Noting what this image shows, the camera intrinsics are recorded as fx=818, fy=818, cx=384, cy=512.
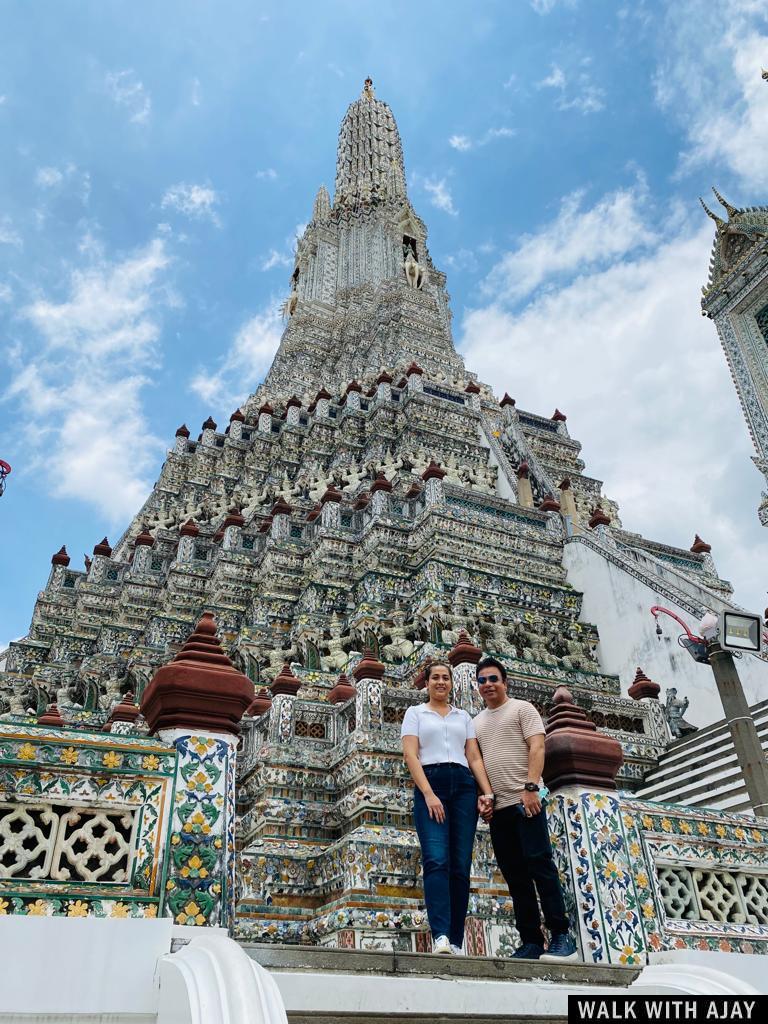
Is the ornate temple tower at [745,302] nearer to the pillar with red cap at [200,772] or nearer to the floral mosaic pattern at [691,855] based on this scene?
the floral mosaic pattern at [691,855]

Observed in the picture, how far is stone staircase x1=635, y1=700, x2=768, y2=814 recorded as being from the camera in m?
9.08

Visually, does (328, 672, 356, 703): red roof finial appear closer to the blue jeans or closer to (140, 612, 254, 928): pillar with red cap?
the blue jeans

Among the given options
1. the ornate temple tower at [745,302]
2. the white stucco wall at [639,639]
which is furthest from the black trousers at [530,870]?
the ornate temple tower at [745,302]

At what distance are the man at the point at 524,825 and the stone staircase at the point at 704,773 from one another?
491 cm

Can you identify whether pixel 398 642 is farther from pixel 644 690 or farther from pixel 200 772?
pixel 200 772

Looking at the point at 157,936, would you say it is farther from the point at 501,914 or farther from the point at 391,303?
the point at 391,303

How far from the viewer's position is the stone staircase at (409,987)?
3.06 meters

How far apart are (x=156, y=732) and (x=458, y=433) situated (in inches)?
745

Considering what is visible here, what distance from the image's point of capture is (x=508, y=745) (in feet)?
15.6

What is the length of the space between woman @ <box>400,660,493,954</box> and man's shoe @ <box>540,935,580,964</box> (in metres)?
0.52

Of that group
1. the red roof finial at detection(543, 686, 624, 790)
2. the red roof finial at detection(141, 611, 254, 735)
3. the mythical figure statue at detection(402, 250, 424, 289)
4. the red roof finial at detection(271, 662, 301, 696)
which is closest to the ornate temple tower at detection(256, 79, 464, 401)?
the mythical figure statue at detection(402, 250, 424, 289)

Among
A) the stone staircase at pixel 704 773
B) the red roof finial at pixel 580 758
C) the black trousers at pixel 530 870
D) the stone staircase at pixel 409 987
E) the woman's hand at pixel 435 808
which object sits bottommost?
the stone staircase at pixel 409 987

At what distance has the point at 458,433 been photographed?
885 inches

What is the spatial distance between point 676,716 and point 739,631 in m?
6.27
